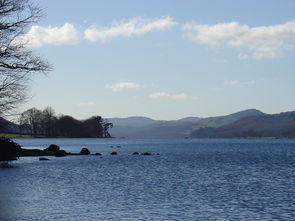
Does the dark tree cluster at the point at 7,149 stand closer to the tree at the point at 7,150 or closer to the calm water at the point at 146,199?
the tree at the point at 7,150

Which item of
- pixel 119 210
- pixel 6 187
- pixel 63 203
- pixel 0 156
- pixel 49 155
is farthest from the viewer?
pixel 49 155

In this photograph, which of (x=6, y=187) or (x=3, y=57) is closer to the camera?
(x=3, y=57)

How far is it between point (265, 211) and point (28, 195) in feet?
60.4

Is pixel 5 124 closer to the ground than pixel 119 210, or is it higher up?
higher up

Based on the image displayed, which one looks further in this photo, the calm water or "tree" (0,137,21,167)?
"tree" (0,137,21,167)

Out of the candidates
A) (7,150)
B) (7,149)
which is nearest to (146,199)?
(7,149)

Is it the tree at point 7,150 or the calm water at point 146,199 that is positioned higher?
the tree at point 7,150

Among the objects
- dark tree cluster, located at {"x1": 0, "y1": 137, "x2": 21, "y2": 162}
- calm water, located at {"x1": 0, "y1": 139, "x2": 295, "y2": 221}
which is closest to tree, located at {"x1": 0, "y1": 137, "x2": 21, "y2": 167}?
dark tree cluster, located at {"x1": 0, "y1": 137, "x2": 21, "y2": 162}

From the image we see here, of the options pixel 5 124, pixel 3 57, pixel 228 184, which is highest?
pixel 3 57

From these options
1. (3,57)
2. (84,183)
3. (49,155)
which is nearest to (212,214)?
(3,57)

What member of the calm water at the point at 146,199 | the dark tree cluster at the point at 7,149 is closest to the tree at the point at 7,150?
the dark tree cluster at the point at 7,149

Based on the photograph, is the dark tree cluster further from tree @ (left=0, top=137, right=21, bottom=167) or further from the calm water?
the calm water

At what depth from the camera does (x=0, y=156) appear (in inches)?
2682

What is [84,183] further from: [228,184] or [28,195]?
[228,184]
